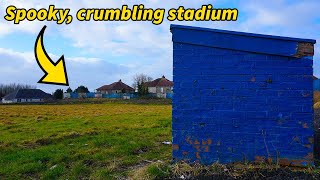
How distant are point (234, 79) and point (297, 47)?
1.11 m

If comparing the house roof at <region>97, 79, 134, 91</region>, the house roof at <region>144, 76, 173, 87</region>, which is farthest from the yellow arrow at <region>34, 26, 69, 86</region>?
the house roof at <region>97, 79, 134, 91</region>

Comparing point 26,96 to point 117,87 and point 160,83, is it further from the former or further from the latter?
point 160,83

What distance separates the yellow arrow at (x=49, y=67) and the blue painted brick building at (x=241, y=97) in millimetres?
2919

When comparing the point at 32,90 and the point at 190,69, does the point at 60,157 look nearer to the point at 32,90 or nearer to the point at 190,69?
the point at 190,69

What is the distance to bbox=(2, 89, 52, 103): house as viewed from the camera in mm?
84931

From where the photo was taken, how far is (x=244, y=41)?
5645 millimetres

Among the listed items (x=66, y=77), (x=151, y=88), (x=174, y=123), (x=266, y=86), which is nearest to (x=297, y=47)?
(x=266, y=86)

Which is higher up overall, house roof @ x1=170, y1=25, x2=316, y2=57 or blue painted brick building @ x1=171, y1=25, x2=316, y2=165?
house roof @ x1=170, y1=25, x2=316, y2=57

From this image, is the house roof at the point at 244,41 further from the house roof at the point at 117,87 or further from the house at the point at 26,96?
the house roof at the point at 117,87

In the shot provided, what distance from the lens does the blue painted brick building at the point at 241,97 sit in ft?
18.1

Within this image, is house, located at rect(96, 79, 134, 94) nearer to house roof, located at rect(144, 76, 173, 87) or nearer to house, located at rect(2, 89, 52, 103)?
house roof, located at rect(144, 76, 173, 87)

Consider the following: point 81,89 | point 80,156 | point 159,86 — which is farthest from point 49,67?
point 159,86

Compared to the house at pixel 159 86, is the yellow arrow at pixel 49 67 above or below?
below

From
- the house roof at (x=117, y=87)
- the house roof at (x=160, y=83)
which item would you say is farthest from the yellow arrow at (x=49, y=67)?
the house roof at (x=117, y=87)
